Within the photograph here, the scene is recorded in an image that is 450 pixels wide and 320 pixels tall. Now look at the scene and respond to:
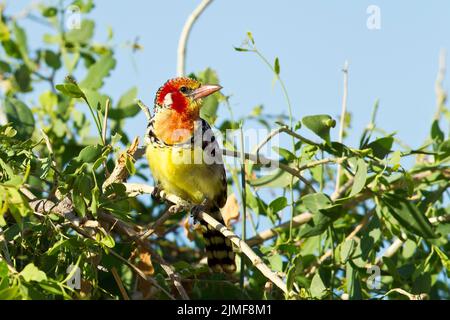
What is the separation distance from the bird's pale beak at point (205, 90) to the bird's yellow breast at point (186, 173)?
279 mm

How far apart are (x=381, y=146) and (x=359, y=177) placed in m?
0.23

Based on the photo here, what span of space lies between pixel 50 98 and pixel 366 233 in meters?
1.88

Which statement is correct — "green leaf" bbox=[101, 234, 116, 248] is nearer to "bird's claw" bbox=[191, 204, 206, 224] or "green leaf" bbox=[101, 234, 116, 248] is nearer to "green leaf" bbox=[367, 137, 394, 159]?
"bird's claw" bbox=[191, 204, 206, 224]

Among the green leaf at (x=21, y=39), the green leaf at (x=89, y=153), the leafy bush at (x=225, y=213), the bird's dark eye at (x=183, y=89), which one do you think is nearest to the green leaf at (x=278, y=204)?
the leafy bush at (x=225, y=213)

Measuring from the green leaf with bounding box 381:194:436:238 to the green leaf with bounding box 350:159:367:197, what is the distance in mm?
→ 203

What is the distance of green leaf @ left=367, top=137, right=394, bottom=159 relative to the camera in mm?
3639

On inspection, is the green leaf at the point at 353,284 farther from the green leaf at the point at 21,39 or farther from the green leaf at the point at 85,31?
the green leaf at the point at 21,39

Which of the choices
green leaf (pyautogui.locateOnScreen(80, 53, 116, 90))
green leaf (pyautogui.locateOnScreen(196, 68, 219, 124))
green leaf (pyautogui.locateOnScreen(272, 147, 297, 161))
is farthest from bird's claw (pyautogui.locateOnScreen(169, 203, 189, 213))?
green leaf (pyautogui.locateOnScreen(80, 53, 116, 90))

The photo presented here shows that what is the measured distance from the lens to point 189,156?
4.21 m

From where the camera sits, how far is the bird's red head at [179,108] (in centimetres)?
423

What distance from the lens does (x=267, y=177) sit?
405cm
